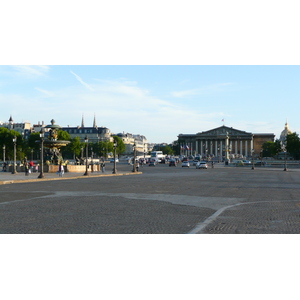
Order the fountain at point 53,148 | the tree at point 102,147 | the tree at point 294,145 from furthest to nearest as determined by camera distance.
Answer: the tree at point 102,147
the tree at point 294,145
the fountain at point 53,148

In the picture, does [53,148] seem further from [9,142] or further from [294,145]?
[294,145]

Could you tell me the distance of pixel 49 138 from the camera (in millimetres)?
65500

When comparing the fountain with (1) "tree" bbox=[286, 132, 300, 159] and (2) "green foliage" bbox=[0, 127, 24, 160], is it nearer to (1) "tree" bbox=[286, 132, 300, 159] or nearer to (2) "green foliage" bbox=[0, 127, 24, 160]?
(2) "green foliage" bbox=[0, 127, 24, 160]

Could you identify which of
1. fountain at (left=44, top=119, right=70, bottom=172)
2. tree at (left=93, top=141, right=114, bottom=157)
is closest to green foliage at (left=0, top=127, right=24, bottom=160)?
tree at (left=93, top=141, right=114, bottom=157)

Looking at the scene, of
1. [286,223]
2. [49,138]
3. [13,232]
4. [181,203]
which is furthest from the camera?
[49,138]

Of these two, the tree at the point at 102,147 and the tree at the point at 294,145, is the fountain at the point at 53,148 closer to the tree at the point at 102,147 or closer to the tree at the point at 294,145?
the tree at the point at 294,145

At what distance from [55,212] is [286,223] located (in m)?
6.94

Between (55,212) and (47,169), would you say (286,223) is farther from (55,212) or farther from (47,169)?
(47,169)

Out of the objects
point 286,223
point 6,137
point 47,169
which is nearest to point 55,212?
point 286,223

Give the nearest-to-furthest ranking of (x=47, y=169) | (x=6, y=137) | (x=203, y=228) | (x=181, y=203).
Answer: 1. (x=203, y=228)
2. (x=181, y=203)
3. (x=47, y=169)
4. (x=6, y=137)

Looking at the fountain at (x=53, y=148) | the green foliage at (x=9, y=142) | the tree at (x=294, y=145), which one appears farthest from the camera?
the tree at (x=294, y=145)

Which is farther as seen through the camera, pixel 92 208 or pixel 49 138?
pixel 49 138

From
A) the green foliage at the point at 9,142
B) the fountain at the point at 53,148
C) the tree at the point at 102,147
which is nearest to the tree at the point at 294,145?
the tree at the point at 102,147

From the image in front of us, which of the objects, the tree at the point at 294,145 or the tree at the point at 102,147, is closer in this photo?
the tree at the point at 294,145
